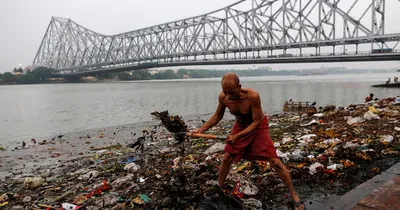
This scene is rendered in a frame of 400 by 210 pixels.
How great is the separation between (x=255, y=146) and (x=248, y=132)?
160 mm

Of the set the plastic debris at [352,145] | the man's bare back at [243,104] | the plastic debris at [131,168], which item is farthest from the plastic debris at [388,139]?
the plastic debris at [131,168]

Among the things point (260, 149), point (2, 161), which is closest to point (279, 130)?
point (260, 149)

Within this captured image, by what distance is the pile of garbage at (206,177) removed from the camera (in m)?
2.89

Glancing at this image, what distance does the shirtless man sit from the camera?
257 centimetres

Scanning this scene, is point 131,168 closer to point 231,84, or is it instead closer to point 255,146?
point 255,146

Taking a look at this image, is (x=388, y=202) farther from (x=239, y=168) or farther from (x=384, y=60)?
(x=384, y=60)

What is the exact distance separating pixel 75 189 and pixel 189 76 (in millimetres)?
97516

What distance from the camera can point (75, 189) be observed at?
395cm

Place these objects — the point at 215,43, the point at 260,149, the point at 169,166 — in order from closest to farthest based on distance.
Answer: the point at 260,149, the point at 169,166, the point at 215,43

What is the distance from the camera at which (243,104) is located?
2.63 m

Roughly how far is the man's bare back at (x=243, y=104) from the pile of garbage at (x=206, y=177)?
69 cm

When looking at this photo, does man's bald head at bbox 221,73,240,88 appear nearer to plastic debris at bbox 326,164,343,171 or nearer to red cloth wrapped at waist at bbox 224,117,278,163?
red cloth wrapped at waist at bbox 224,117,278,163

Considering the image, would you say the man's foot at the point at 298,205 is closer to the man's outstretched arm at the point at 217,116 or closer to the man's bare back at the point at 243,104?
the man's bare back at the point at 243,104

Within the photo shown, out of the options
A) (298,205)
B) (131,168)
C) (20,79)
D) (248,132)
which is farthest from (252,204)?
(20,79)
